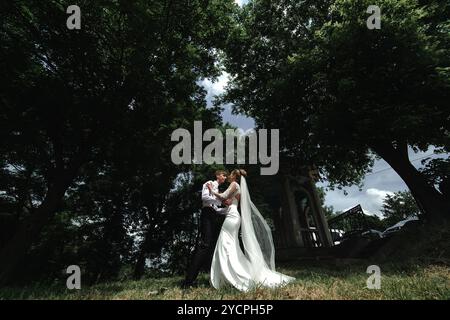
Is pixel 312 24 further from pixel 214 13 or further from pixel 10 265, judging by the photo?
pixel 10 265

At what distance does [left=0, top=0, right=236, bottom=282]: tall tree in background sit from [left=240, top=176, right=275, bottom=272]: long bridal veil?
24.1 feet

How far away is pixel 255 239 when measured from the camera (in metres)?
6.54

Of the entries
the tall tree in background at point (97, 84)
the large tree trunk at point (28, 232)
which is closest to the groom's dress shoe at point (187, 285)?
the tall tree in background at point (97, 84)

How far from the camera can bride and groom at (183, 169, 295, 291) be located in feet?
18.8

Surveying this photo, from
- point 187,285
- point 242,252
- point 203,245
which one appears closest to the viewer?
point 187,285

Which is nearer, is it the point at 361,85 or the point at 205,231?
the point at 205,231

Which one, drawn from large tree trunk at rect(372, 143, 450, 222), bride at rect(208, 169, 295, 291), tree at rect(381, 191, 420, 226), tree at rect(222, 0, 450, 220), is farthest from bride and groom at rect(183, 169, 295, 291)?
tree at rect(381, 191, 420, 226)

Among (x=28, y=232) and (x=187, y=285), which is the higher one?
(x=28, y=232)

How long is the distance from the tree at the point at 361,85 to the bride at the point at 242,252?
6617 millimetres

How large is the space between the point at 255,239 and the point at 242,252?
1.34 ft

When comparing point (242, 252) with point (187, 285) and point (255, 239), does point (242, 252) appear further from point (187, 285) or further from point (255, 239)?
point (187, 285)

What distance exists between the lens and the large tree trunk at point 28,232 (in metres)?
10.8

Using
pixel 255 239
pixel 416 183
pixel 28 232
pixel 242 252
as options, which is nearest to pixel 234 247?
pixel 242 252

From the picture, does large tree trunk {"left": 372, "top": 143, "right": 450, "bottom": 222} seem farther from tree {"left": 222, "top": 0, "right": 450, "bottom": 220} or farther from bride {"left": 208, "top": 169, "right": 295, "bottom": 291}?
bride {"left": 208, "top": 169, "right": 295, "bottom": 291}
